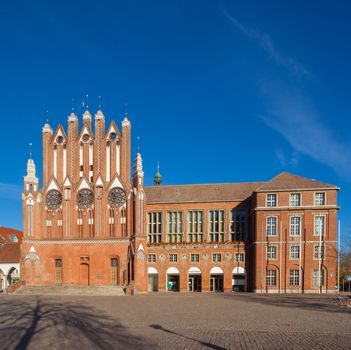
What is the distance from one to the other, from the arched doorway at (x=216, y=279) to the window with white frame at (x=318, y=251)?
41.0 ft

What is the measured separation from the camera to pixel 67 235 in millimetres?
52188

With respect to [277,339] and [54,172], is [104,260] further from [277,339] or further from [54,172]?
[277,339]

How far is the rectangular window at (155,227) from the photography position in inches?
2274

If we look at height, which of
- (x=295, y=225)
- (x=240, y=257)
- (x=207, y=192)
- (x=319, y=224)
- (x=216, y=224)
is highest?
(x=207, y=192)

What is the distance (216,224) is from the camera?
5609 centimetres

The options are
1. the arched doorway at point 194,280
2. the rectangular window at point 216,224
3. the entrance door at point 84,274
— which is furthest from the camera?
the rectangular window at point 216,224

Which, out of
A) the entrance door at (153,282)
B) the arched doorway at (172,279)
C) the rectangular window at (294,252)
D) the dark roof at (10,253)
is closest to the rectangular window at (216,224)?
the arched doorway at (172,279)

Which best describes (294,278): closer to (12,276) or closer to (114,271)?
(114,271)

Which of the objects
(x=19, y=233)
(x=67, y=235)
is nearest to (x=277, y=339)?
(x=67, y=235)

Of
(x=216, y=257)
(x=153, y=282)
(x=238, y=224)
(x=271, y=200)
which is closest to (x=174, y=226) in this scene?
(x=216, y=257)

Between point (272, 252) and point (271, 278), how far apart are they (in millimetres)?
3141

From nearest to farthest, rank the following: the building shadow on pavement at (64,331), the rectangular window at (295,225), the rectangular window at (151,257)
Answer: the building shadow on pavement at (64,331) → the rectangular window at (295,225) → the rectangular window at (151,257)

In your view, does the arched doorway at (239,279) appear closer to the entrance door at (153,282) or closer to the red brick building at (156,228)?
the red brick building at (156,228)

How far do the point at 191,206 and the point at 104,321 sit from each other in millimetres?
35932
